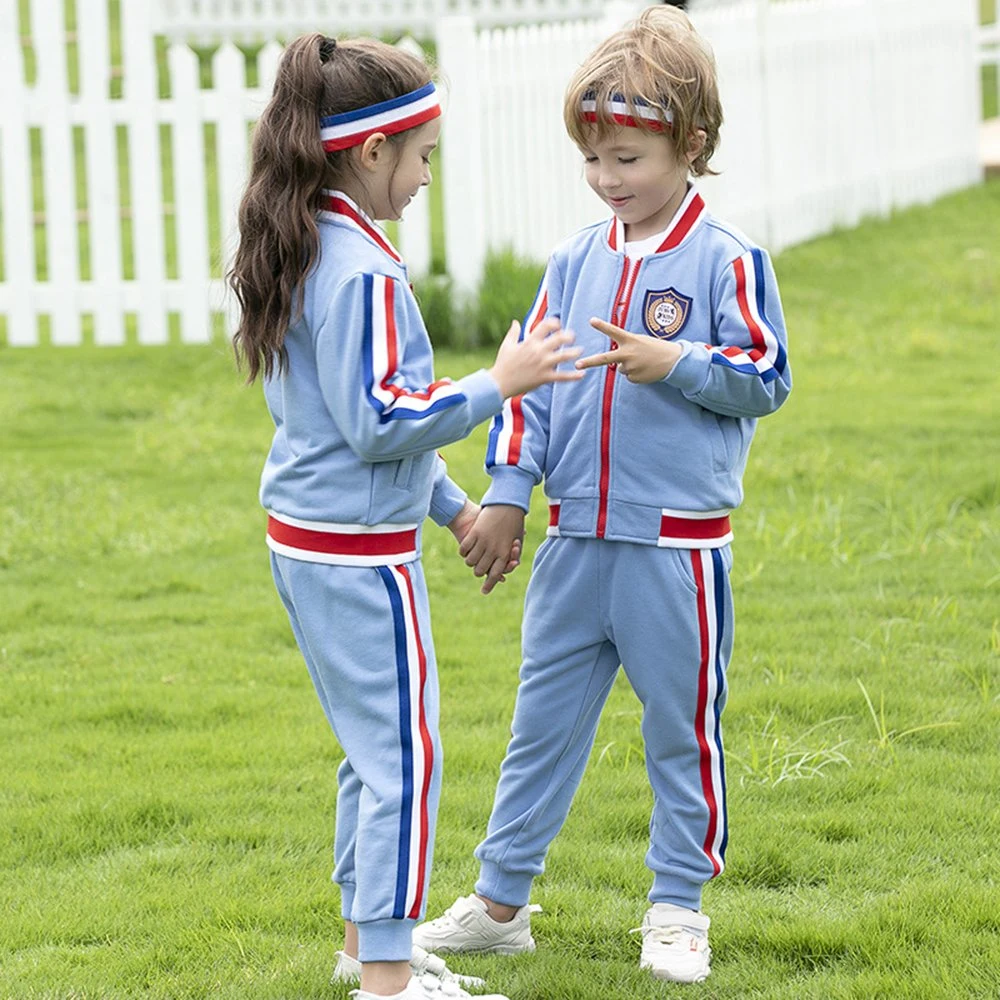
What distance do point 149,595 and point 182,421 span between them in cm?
226

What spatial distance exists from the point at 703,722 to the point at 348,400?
90cm

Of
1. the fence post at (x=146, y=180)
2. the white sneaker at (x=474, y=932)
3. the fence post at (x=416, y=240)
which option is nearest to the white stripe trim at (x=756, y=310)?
the white sneaker at (x=474, y=932)

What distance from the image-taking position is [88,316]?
Result: 1023cm

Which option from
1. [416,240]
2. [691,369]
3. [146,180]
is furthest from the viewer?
[146,180]

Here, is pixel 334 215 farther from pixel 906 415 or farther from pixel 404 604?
pixel 906 415

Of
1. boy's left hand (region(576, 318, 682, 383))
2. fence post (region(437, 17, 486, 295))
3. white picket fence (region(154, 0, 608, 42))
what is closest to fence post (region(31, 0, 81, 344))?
fence post (region(437, 17, 486, 295))

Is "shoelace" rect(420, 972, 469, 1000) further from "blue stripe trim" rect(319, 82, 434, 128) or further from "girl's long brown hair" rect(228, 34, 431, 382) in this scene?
"blue stripe trim" rect(319, 82, 434, 128)

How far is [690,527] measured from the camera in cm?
304

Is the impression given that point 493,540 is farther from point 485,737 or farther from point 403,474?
point 485,737

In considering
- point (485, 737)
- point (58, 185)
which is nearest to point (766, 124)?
point (58, 185)

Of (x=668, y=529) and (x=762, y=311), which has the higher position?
(x=762, y=311)

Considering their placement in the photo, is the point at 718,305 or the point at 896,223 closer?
the point at 718,305

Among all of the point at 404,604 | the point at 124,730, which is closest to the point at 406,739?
the point at 404,604

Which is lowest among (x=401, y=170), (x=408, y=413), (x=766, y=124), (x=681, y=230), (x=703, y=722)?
(x=703, y=722)
